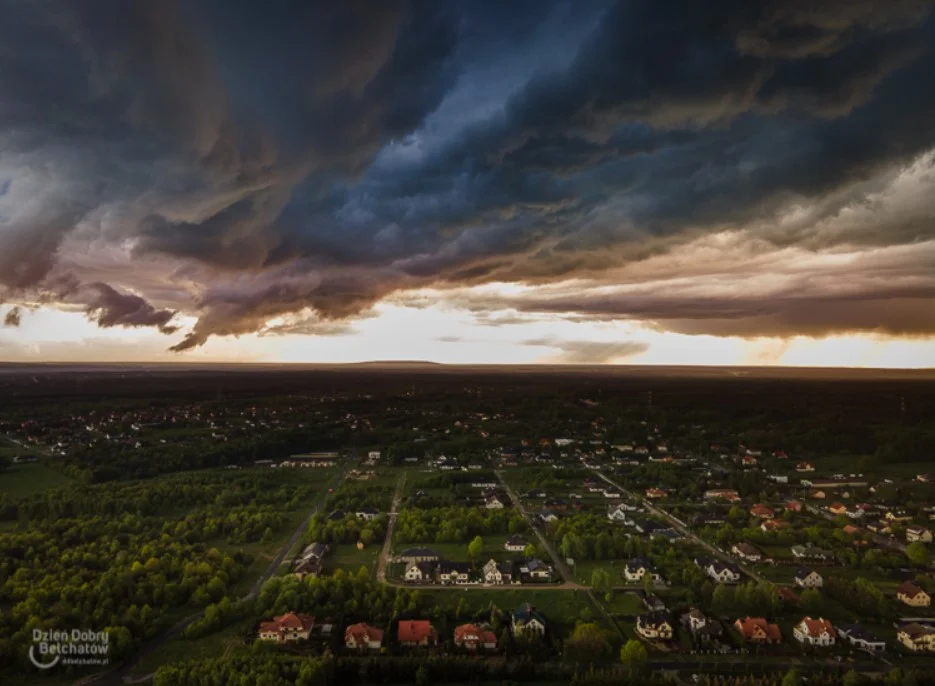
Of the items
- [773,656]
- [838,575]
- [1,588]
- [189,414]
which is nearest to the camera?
[773,656]

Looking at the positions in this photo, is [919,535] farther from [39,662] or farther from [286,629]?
[39,662]

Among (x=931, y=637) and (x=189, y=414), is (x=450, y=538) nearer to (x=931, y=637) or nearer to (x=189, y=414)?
(x=931, y=637)

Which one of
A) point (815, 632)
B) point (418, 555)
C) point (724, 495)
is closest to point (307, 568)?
point (418, 555)

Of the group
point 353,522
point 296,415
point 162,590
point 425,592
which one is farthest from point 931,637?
point 296,415

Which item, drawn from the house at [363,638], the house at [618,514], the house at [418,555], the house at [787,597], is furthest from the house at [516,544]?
the house at [787,597]

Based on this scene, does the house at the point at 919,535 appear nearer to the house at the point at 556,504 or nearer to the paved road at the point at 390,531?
the house at the point at 556,504

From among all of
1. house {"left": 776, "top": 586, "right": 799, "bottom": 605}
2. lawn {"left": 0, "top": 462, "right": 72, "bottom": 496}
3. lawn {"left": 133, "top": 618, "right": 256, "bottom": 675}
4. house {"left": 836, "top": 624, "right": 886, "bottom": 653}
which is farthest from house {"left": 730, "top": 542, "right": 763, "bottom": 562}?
lawn {"left": 0, "top": 462, "right": 72, "bottom": 496}

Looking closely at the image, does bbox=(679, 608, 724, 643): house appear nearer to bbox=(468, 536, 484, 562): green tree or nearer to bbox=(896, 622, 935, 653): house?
bbox=(896, 622, 935, 653): house
